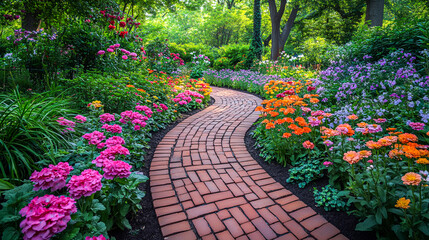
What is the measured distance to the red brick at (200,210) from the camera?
1.82 m

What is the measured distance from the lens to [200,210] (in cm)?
188

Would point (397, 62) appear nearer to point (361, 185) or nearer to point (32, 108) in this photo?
point (361, 185)

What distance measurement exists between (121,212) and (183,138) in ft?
6.41

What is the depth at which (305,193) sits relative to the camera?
2123 mm

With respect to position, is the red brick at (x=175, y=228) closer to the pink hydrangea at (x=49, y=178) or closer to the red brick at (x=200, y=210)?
the red brick at (x=200, y=210)

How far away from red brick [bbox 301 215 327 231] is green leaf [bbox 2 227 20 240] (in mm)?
1881

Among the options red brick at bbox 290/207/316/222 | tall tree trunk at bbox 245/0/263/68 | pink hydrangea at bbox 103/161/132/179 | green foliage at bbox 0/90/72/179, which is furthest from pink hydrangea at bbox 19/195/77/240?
tall tree trunk at bbox 245/0/263/68

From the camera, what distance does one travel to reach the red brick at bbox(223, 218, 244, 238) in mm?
1644

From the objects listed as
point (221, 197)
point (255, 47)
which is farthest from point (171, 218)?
point (255, 47)

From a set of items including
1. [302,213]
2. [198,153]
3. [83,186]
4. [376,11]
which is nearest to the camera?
[83,186]

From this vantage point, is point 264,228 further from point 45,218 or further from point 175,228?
point 45,218

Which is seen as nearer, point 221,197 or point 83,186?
point 83,186

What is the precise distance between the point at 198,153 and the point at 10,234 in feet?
6.75

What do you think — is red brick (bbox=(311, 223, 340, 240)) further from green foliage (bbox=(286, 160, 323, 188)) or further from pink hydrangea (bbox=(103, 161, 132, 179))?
pink hydrangea (bbox=(103, 161, 132, 179))
